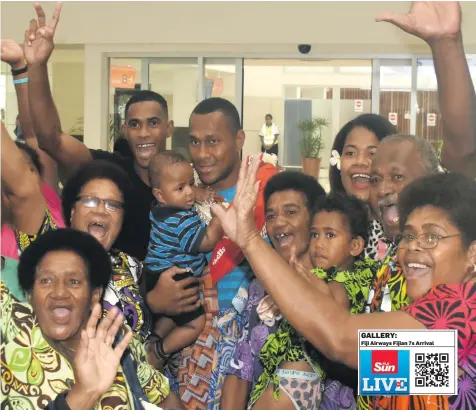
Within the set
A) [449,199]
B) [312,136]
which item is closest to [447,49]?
[449,199]

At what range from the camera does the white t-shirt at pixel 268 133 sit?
5.61 meters

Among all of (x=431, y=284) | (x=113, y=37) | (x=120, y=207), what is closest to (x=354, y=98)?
(x=113, y=37)

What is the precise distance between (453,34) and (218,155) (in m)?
1.15

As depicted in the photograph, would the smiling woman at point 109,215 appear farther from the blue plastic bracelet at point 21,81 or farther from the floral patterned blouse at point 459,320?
the floral patterned blouse at point 459,320

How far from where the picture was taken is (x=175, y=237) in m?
2.84

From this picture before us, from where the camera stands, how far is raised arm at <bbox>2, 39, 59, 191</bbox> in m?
2.53

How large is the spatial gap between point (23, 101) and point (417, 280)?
151cm

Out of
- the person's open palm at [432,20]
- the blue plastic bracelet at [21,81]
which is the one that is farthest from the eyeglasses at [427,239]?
the blue plastic bracelet at [21,81]

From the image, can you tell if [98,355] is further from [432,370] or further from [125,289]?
[432,370]

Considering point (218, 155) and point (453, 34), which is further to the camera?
point (218, 155)

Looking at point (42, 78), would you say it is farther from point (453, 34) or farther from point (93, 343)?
point (453, 34)

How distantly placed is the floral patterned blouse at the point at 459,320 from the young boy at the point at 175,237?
114 centimetres

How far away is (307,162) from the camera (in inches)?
211

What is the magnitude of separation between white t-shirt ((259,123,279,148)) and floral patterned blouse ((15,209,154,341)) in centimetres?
304
